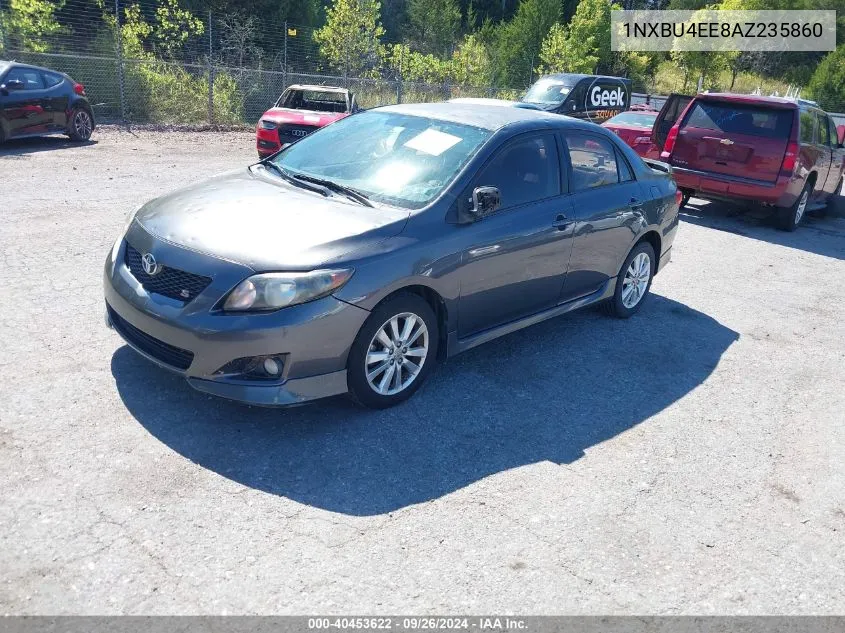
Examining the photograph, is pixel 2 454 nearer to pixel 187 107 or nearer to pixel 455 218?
pixel 455 218

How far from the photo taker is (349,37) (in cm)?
Result: 2581

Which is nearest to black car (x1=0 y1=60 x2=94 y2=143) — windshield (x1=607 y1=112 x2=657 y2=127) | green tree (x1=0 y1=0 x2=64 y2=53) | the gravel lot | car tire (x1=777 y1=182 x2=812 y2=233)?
green tree (x1=0 y1=0 x2=64 y2=53)

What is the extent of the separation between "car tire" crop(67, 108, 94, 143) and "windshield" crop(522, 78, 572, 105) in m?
9.66

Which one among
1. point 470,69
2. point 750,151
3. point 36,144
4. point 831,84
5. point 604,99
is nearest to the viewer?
point 750,151

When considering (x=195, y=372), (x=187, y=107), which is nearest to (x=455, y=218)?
(x=195, y=372)

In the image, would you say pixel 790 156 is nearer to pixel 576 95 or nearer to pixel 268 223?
pixel 576 95

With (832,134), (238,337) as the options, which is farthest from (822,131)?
(238,337)

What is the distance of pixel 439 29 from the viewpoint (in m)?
43.3

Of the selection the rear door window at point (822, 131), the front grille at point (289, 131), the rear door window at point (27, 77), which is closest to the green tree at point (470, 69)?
the front grille at point (289, 131)

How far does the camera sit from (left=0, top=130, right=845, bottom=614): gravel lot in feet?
9.80

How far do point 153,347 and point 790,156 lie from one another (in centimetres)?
946

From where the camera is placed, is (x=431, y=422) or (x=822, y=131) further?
(x=822, y=131)

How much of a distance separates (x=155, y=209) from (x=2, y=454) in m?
1.68

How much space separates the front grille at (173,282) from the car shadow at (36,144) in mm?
9408
